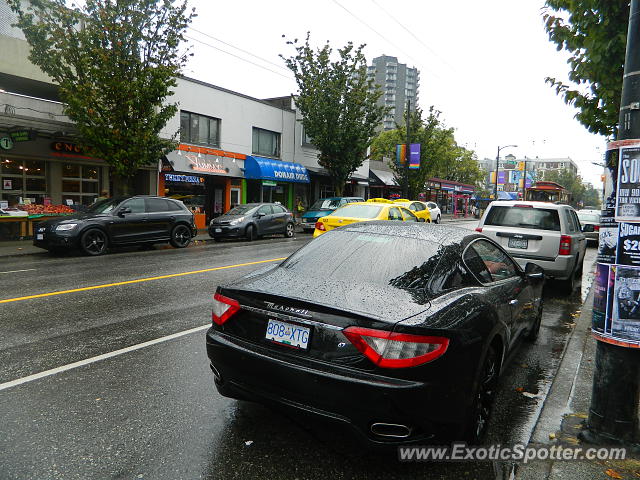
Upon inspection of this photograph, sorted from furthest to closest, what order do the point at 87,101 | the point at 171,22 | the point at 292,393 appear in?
1. the point at 171,22
2. the point at 87,101
3. the point at 292,393

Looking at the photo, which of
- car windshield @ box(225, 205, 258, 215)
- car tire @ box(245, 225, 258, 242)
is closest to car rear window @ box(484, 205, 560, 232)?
car tire @ box(245, 225, 258, 242)

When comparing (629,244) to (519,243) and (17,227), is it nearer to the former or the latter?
(519,243)

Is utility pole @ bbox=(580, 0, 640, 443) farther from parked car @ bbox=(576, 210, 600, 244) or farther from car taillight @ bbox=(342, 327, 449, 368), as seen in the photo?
parked car @ bbox=(576, 210, 600, 244)

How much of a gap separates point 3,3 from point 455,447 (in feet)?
73.5

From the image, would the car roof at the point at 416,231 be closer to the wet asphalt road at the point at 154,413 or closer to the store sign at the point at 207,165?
the wet asphalt road at the point at 154,413

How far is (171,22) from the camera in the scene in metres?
16.1

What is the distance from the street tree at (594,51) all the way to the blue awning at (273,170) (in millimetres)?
18139

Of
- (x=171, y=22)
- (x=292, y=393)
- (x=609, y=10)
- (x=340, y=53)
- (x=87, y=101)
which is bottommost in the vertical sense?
(x=292, y=393)

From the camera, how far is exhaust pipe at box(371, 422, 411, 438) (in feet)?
8.38

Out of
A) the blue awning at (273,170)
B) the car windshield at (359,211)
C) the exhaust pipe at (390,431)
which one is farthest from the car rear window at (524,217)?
the blue awning at (273,170)

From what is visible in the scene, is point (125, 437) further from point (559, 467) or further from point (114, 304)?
point (114, 304)

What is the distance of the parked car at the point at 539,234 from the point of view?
8.33 m

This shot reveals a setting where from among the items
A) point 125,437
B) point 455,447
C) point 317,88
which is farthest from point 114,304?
point 317,88

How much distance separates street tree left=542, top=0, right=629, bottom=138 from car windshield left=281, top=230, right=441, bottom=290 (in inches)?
130
